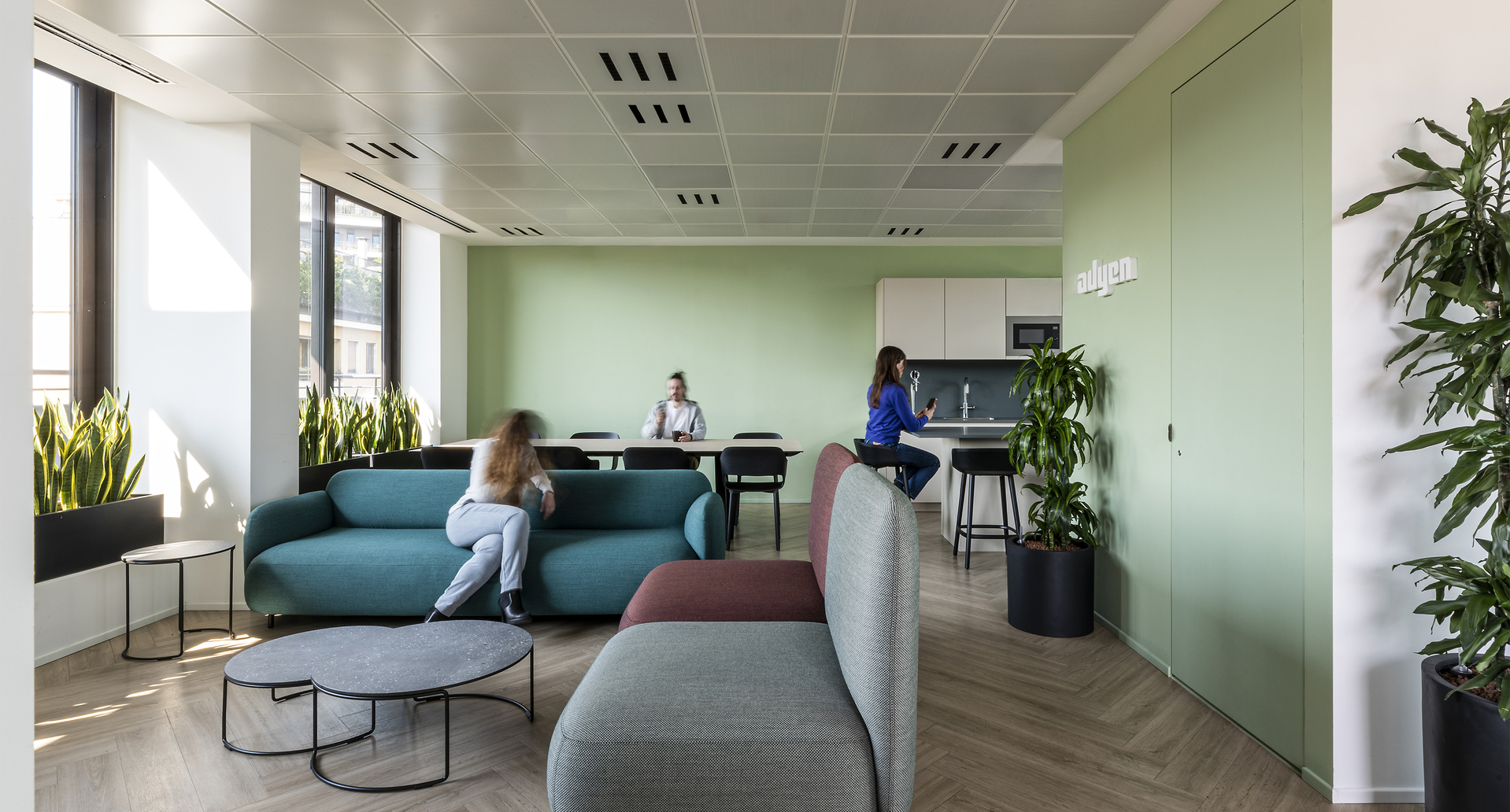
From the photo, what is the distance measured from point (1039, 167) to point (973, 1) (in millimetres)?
2408

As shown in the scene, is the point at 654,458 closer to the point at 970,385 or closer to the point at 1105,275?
the point at 1105,275

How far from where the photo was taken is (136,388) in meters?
4.11

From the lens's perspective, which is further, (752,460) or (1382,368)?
(752,460)

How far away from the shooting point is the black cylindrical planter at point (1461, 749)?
175 centimetres

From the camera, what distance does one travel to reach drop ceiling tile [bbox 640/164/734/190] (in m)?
4.98

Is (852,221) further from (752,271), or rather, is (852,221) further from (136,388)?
(136,388)

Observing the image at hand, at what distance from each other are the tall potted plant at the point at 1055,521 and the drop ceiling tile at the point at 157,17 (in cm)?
405

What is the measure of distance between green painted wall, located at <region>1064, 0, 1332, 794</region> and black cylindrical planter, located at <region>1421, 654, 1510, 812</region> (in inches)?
10.3

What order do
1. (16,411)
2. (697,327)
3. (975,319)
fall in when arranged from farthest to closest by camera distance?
(697,327) → (975,319) → (16,411)

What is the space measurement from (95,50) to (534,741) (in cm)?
Result: 367

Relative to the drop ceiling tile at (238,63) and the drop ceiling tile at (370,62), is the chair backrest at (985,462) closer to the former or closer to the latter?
the drop ceiling tile at (370,62)

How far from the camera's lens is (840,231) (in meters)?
7.02

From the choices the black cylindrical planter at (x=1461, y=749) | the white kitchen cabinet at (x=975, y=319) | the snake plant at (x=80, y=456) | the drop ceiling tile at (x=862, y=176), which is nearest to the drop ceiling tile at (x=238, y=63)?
the snake plant at (x=80, y=456)

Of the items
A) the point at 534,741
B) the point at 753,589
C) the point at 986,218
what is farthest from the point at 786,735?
the point at 986,218
